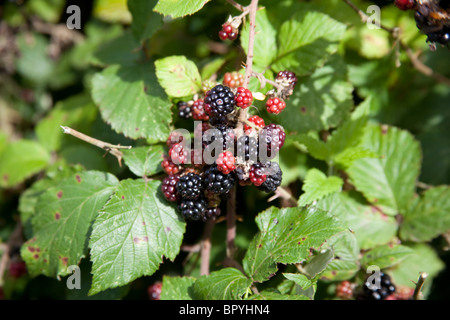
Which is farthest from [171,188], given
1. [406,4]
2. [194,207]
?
[406,4]

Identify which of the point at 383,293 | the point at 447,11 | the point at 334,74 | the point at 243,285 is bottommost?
the point at 383,293

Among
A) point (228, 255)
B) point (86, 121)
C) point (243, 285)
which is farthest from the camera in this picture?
point (86, 121)

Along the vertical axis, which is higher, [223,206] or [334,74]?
[334,74]

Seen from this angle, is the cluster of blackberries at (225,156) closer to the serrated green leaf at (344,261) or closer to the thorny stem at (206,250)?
the thorny stem at (206,250)

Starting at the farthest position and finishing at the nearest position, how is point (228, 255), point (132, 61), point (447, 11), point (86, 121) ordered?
point (86, 121) → point (132, 61) → point (228, 255) → point (447, 11)

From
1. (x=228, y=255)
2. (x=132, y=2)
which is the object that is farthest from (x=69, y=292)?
(x=132, y=2)

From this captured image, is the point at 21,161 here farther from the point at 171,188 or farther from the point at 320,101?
the point at 320,101
